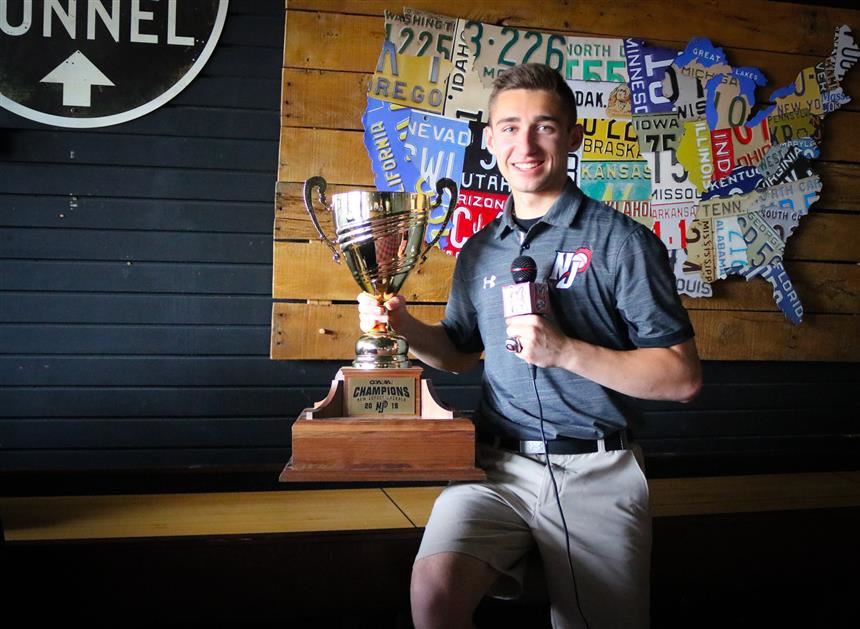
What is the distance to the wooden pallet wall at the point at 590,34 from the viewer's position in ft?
8.84

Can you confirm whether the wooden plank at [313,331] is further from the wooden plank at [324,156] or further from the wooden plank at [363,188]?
the wooden plank at [324,156]

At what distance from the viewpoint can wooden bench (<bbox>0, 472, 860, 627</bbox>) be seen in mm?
1939

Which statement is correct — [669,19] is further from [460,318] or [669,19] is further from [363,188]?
[460,318]

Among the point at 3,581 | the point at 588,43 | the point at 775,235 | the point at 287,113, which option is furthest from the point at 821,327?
the point at 3,581

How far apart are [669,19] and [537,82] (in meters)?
1.33

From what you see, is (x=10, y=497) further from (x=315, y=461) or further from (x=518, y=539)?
(x=518, y=539)

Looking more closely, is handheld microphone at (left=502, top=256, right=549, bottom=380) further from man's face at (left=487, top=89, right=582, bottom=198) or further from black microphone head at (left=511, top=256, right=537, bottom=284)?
man's face at (left=487, top=89, right=582, bottom=198)

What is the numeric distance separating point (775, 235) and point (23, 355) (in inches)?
99.7

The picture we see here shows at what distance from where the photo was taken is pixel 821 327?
3.06 metres

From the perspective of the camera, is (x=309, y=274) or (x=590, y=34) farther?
(x=590, y=34)

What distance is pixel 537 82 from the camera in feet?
6.02

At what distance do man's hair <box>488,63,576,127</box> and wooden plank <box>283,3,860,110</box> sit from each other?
974mm

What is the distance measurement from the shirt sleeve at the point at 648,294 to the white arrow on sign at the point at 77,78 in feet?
5.64

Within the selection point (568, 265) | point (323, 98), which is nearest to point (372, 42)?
point (323, 98)
